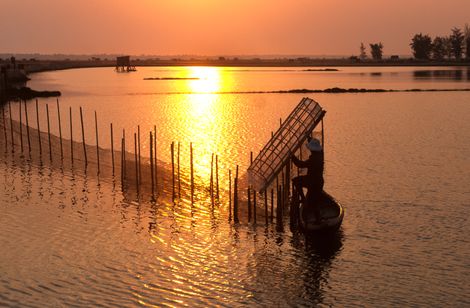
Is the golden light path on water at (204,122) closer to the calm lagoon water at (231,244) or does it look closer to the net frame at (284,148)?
the calm lagoon water at (231,244)

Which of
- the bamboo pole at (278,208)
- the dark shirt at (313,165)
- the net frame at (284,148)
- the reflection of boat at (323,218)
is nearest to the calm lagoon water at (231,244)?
the bamboo pole at (278,208)

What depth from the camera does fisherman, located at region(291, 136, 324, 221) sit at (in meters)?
24.7

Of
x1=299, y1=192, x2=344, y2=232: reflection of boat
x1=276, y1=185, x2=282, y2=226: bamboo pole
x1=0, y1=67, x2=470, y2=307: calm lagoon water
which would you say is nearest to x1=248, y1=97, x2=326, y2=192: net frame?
x1=276, y1=185, x2=282, y2=226: bamboo pole

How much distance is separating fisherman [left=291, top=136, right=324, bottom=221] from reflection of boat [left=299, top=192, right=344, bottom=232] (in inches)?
10.8

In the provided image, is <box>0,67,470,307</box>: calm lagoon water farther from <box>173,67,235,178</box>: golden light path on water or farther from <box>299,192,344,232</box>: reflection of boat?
<box>173,67,235,178</box>: golden light path on water

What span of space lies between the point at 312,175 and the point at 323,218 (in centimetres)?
162

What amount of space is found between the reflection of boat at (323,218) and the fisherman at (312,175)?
10.8 inches

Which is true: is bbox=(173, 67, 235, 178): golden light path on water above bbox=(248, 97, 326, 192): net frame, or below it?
below

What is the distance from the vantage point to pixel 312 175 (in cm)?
2486

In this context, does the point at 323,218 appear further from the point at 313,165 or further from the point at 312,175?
the point at 313,165

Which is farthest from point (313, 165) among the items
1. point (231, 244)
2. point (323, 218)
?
point (231, 244)

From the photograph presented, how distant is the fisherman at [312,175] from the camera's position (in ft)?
80.9

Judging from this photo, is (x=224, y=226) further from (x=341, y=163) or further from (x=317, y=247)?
(x=341, y=163)

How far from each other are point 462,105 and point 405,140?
31.9 m
